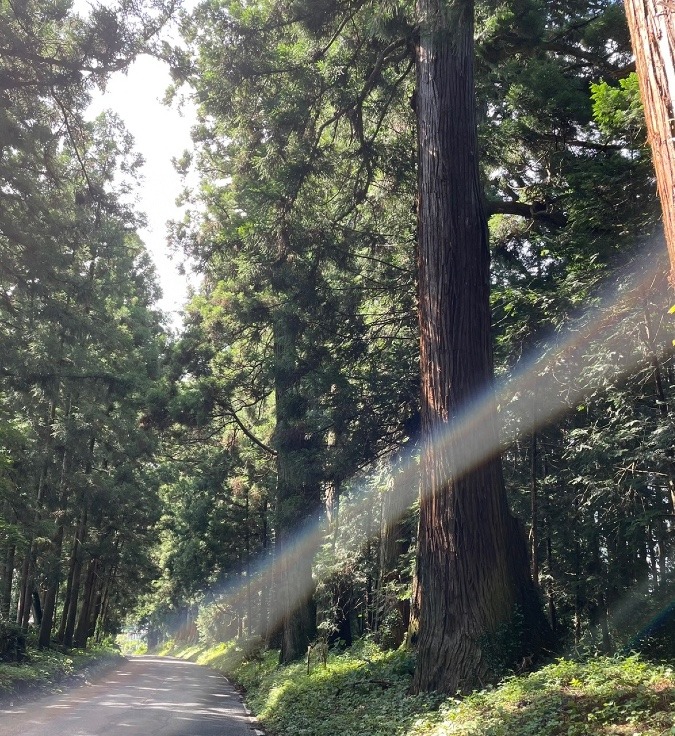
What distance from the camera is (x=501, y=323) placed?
13789mm

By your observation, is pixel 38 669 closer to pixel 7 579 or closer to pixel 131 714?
pixel 131 714

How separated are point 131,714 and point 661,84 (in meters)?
12.2

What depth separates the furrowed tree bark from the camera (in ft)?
27.0

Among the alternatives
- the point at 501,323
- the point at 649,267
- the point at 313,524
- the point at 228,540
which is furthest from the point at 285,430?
the point at 228,540

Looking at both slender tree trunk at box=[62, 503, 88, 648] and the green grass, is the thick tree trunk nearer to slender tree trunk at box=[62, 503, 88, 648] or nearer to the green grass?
the green grass

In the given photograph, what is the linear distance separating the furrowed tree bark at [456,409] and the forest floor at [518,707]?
0.62 metres

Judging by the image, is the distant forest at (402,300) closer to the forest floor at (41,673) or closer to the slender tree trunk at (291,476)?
the slender tree trunk at (291,476)

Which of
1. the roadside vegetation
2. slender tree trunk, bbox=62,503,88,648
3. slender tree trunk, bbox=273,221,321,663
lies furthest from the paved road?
slender tree trunk, bbox=62,503,88,648

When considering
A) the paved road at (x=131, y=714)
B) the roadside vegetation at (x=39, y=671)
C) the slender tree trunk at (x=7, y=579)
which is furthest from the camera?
the slender tree trunk at (x=7, y=579)

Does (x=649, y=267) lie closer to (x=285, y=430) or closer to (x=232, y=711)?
(x=285, y=430)

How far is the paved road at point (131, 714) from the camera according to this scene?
9688 millimetres

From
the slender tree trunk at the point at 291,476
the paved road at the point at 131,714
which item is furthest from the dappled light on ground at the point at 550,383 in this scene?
the paved road at the point at 131,714

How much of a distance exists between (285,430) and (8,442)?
587cm

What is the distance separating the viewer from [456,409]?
8891 millimetres
